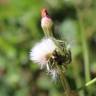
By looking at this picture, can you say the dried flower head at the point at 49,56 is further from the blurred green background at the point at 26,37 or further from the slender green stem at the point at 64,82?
the blurred green background at the point at 26,37

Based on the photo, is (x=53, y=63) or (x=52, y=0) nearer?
(x=53, y=63)

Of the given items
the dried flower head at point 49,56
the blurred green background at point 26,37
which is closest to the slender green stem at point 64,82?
the dried flower head at point 49,56

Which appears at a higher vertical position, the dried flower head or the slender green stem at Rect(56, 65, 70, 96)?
the dried flower head

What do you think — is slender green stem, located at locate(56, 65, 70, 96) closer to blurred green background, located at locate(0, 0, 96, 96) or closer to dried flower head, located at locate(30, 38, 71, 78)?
dried flower head, located at locate(30, 38, 71, 78)

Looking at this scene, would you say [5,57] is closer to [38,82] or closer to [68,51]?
[38,82]

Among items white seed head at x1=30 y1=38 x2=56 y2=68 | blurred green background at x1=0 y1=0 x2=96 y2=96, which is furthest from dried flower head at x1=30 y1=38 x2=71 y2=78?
blurred green background at x1=0 y1=0 x2=96 y2=96

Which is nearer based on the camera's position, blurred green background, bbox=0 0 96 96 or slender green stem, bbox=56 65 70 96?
slender green stem, bbox=56 65 70 96

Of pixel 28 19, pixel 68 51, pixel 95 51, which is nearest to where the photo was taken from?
pixel 68 51

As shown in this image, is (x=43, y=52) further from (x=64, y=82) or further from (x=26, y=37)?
(x=26, y=37)

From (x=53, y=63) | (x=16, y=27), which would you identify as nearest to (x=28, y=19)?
(x=16, y=27)

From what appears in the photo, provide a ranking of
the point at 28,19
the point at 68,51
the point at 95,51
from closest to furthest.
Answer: the point at 68,51, the point at 95,51, the point at 28,19
